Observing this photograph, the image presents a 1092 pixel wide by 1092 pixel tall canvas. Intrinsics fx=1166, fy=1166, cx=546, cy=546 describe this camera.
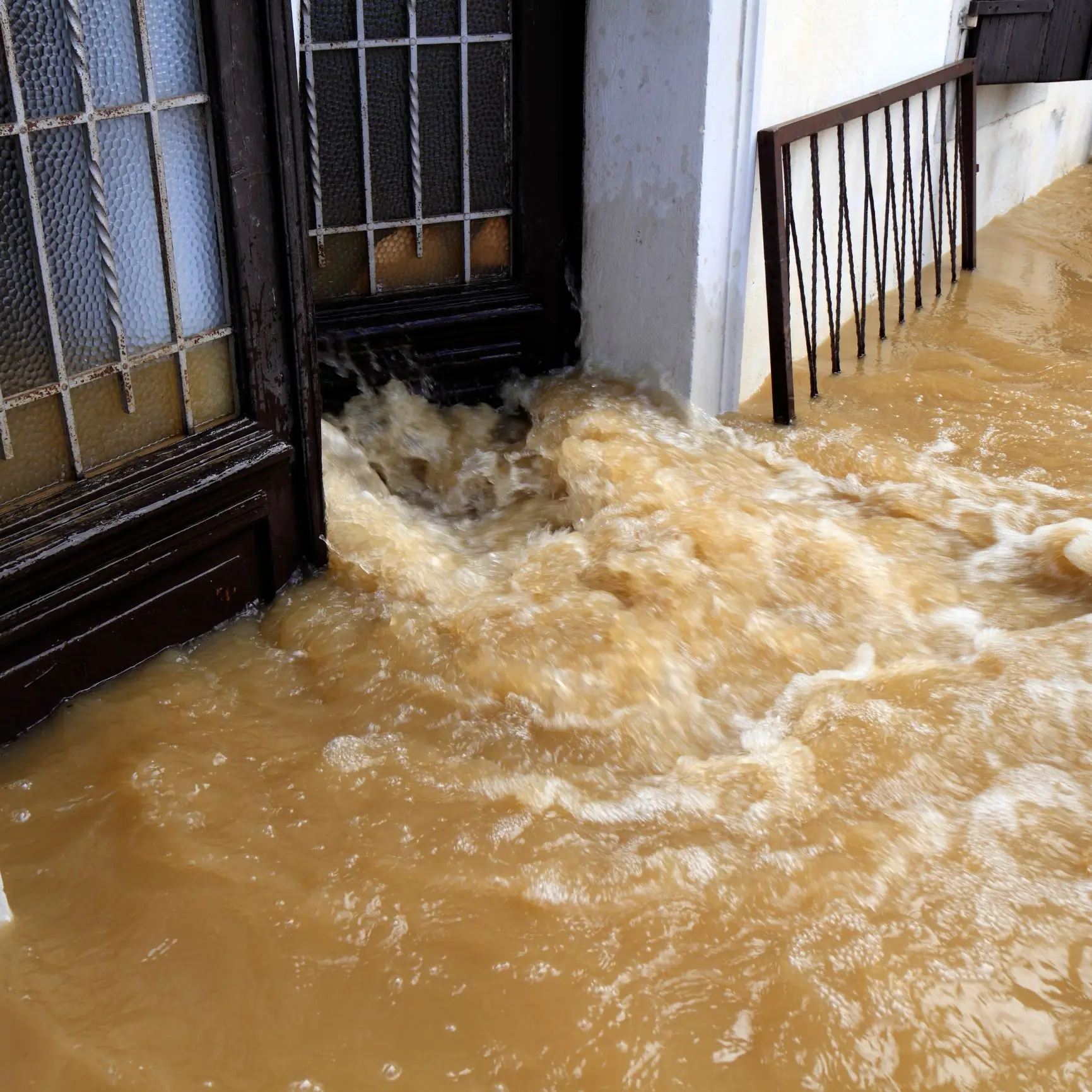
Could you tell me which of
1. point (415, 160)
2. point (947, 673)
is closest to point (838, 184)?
point (415, 160)

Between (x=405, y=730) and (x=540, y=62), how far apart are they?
2317mm

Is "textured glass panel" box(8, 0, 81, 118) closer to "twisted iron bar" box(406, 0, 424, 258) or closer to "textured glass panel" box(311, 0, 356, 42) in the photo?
"textured glass panel" box(311, 0, 356, 42)

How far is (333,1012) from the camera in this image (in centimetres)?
179

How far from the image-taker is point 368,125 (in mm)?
3486

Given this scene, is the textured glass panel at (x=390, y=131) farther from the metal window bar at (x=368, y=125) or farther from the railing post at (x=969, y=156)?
the railing post at (x=969, y=156)

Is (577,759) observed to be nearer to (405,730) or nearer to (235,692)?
(405,730)

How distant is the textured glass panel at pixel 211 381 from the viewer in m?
2.68

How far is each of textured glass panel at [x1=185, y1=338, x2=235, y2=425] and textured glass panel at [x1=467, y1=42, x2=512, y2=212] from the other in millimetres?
1354

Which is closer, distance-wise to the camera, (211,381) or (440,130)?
(211,381)

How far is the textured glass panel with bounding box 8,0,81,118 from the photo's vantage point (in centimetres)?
214

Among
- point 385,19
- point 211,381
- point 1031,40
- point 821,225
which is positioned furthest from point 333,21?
point 1031,40

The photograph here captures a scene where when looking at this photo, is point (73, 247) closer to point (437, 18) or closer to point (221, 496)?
point (221, 496)

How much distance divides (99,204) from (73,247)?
104mm

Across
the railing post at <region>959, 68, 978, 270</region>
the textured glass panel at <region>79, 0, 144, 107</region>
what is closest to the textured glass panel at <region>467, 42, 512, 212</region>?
the textured glass panel at <region>79, 0, 144, 107</region>
